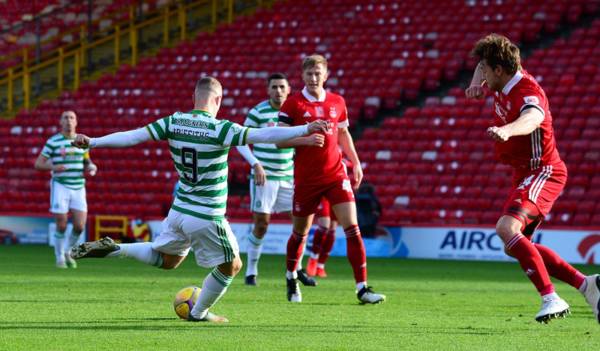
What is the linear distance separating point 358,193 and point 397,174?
2.26m

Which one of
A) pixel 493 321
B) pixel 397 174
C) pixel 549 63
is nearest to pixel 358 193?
pixel 397 174

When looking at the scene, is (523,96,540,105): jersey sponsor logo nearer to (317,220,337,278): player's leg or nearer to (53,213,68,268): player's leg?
(317,220,337,278): player's leg

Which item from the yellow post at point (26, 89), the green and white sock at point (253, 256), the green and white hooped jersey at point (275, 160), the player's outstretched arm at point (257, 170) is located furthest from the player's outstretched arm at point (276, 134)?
the yellow post at point (26, 89)

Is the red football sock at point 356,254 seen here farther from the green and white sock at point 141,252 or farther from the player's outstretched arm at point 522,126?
the player's outstretched arm at point 522,126

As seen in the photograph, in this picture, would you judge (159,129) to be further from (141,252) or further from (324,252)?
(324,252)

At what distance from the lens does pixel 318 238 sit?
13992 millimetres

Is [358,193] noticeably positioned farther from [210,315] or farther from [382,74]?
[210,315]

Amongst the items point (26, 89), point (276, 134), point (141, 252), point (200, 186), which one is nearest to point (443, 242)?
point (141, 252)

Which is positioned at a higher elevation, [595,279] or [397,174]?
[595,279]

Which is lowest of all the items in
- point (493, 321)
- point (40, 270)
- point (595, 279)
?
point (40, 270)

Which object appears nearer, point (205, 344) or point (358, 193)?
point (205, 344)

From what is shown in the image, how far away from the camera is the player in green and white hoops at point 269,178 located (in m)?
12.8

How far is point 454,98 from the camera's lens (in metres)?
24.2

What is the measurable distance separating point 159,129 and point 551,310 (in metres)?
3.09
